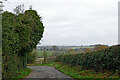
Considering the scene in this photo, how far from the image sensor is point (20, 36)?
19531mm

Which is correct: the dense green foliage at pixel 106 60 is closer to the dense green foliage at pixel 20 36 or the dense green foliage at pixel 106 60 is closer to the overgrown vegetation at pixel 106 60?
the overgrown vegetation at pixel 106 60

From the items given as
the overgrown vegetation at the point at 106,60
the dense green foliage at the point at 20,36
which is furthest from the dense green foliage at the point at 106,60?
the dense green foliage at the point at 20,36

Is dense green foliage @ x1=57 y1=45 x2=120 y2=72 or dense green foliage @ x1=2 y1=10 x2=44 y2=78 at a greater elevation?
dense green foliage @ x1=2 y1=10 x2=44 y2=78

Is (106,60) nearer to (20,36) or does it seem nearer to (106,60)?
(106,60)

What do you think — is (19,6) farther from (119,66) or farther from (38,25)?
(119,66)

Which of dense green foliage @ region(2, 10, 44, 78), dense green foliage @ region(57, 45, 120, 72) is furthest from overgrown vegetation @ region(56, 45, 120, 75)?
dense green foliage @ region(2, 10, 44, 78)

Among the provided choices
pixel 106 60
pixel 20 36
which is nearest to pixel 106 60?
pixel 106 60

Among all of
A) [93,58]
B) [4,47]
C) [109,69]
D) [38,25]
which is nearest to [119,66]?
[109,69]

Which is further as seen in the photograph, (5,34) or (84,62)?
(84,62)

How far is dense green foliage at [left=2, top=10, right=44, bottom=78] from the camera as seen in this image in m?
12.9

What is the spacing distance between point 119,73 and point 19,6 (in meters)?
22.0

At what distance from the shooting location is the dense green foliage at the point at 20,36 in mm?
12925

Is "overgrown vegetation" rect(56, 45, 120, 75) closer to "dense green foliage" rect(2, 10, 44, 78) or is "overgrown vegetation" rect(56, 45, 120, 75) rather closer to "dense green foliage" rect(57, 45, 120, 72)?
"dense green foliage" rect(57, 45, 120, 72)

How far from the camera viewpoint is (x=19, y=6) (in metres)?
29.1
